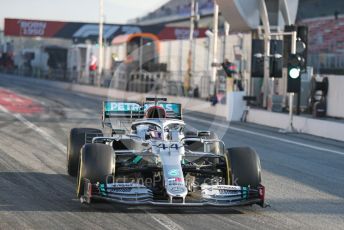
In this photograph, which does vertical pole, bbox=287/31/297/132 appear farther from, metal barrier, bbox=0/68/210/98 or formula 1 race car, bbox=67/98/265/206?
formula 1 race car, bbox=67/98/265/206

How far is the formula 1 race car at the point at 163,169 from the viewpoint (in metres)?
9.91

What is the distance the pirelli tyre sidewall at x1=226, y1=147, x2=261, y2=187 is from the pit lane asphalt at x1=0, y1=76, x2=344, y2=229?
343 mm

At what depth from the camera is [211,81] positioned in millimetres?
41375

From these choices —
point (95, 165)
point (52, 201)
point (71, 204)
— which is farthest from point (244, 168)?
point (52, 201)

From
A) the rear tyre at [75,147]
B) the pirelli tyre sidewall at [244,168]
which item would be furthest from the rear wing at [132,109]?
the pirelli tyre sidewall at [244,168]

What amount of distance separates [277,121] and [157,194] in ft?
63.0

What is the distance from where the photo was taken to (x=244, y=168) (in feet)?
34.8

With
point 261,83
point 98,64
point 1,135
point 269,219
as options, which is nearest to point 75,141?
point 269,219

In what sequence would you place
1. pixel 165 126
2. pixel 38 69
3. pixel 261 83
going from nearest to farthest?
1. pixel 165 126
2. pixel 261 83
3. pixel 38 69

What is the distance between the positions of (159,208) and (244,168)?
1.18 metres

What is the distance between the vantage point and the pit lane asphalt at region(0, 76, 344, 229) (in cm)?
941

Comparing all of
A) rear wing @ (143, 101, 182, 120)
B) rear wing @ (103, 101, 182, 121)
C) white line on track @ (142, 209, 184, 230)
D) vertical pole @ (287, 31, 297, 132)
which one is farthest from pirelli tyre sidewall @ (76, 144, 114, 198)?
vertical pole @ (287, 31, 297, 132)

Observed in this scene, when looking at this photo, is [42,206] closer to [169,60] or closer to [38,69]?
[169,60]

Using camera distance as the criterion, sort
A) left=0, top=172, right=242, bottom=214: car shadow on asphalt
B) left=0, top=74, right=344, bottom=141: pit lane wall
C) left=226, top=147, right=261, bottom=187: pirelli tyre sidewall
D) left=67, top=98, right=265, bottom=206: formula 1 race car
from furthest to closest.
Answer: left=0, top=74, right=344, bottom=141: pit lane wall < left=226, top=147, right=261, bottom=187: pirelli tyre sidewall < left=0, top=172, right=242, bottom=214: car shadow on asphalt < left=67, top=98, right=265, bottom=206: formula 1 race car
